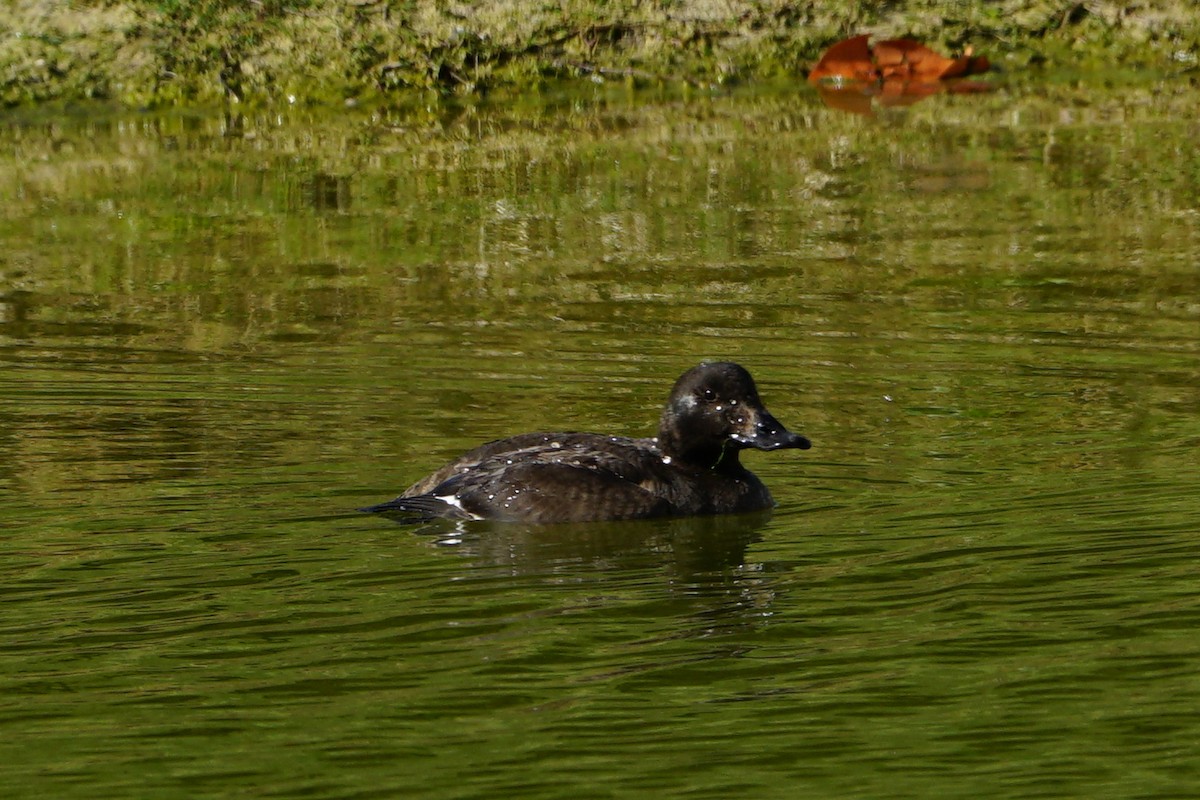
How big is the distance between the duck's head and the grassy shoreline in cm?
997

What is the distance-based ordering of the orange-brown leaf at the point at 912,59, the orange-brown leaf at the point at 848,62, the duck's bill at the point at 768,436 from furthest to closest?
the orange-brown leaf at the point at 912,59 < the orange-brown leaf at the point at 848,62 < the duck's bill at the point at 768,436

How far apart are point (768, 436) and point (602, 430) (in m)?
1.20

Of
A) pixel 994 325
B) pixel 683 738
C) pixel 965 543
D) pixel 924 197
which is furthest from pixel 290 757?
pixel 924 197

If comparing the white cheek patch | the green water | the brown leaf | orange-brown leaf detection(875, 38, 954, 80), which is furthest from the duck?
orange-brown leaf detection(875, 38, 954, 80)

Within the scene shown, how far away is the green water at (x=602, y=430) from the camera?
619 centimetres

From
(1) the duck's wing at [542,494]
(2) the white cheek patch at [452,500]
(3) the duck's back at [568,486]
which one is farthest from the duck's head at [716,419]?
(2) the white cheek patch at [452,500]

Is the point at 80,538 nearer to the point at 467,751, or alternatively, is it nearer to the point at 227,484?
the point at 227,484

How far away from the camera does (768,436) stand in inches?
364

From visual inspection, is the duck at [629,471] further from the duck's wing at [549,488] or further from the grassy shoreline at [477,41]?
the grassy shoreline at [477,41]

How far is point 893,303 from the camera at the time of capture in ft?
40.5

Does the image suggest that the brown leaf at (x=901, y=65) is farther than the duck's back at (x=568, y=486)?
Yes

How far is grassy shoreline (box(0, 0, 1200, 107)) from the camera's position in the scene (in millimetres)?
18719

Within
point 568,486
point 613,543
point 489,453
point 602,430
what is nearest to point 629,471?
point 568,486

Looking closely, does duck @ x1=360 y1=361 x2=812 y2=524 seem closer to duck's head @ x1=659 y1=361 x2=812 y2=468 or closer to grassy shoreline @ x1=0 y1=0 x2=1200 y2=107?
duck's head @ x1=659 y1=361 x2=812 y2=468
